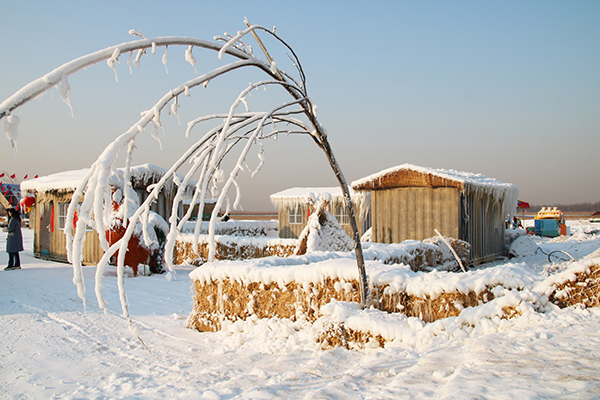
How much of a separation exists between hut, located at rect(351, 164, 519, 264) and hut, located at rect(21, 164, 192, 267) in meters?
8.22

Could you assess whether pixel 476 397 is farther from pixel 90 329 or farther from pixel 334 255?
pixel 90 329

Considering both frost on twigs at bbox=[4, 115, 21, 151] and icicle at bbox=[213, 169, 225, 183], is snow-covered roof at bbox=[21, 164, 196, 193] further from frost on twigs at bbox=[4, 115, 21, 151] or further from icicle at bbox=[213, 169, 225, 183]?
frost on twigs at bbox=[4, 115, 21, 151]

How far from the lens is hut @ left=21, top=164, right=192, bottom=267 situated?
14219 millimetres

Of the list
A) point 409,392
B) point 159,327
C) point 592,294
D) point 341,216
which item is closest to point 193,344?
point 159,327

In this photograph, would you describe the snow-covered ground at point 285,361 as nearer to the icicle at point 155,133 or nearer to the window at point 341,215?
the icicle at point 155,133

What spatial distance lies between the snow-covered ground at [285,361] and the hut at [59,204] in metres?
8.34

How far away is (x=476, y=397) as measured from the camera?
2.53 m

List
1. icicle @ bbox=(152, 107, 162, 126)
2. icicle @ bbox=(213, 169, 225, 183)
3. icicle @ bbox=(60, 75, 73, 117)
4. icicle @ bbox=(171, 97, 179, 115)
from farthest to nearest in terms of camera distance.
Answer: icicle @ bbox=(213, 169, 225, 183) → icicle @ bbox=(171, 97, 179, 115) → icicle @ bbox=(152, 107, 162, 126) → icicle @ bbox=(60, 75, 73, 117)

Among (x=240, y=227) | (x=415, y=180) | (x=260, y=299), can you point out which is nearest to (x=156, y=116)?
(x=260, y=299)

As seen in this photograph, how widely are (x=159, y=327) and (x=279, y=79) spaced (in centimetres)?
477

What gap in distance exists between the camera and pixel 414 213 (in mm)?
14328

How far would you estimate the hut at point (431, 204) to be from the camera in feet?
44.1

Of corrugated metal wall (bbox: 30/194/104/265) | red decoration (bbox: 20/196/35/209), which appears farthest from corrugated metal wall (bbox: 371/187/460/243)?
red decoration (bbox: 20/196/35/209)

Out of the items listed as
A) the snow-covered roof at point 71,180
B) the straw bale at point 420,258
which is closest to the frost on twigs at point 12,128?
the straw bale at point 420,258
